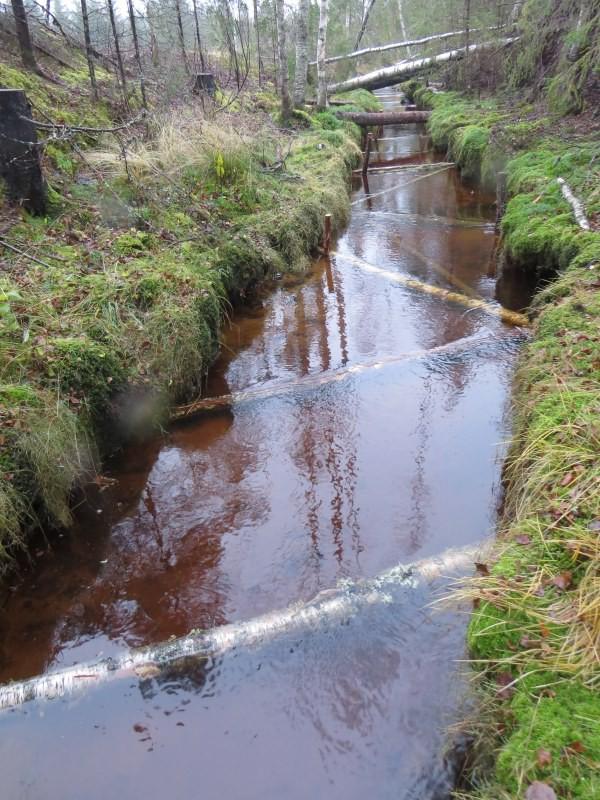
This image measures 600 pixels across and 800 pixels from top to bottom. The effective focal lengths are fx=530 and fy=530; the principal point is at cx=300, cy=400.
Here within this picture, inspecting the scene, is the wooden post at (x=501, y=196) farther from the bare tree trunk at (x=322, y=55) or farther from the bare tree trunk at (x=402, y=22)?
the bare tree trunk at (x=402, y=22)

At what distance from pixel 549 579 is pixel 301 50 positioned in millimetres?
14863

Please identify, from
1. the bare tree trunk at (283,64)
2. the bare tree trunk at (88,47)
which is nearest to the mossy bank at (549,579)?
the bare tree trunk at (88,47)

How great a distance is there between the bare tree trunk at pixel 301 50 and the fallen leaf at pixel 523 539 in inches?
569

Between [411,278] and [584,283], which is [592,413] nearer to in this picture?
[584,283]

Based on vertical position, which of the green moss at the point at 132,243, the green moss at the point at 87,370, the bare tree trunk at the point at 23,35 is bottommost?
the green moss at the point at 87,370

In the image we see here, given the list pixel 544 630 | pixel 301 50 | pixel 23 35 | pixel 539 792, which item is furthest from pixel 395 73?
pixel 539 792

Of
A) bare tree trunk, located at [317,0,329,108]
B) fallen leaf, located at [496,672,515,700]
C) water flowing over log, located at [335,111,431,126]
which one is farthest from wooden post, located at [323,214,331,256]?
water flowing over log, located at [335,111,431,126]

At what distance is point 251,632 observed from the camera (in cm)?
302

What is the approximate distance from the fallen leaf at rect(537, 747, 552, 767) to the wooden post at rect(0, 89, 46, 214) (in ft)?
19.1

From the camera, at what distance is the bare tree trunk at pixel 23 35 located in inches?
321

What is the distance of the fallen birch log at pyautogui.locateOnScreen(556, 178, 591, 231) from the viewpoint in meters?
6.38

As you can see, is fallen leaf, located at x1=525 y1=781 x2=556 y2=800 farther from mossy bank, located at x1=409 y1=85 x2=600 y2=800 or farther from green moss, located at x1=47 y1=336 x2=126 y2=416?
green moss, located at x1=47 y1=336 x2=126 y2=416

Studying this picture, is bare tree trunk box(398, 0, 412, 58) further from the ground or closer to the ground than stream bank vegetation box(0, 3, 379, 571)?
further from the ground

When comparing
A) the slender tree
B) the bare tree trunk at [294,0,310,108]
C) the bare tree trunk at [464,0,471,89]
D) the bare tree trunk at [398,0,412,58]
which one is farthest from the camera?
the bare tree trunk at [398,0,412,58]
